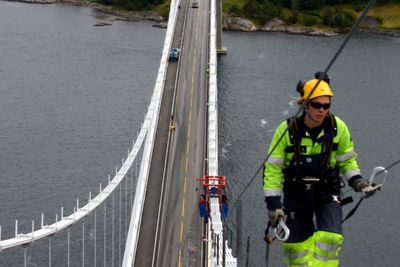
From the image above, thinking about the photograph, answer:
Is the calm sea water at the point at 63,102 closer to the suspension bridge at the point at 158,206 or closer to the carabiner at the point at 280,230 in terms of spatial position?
the suspension bridge at the point at 158,206

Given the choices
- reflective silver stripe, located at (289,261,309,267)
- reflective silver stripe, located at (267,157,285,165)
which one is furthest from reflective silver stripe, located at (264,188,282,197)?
reflective silver stripe, located at (289,261,309,267)

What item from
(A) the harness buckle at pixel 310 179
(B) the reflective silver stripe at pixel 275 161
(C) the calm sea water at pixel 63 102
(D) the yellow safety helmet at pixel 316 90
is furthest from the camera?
(C) the calm sea water at pixel 63 102

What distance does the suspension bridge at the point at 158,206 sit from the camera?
37281 mm

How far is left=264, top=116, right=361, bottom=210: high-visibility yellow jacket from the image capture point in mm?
8812

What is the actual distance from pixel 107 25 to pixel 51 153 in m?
51.4

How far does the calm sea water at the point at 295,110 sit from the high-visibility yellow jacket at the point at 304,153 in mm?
27908

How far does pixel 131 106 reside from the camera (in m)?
69.5

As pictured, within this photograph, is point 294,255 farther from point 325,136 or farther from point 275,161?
point 325,136

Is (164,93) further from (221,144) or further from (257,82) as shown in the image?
(257,82)

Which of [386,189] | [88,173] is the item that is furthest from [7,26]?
[386,189]

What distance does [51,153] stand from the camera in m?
57.5

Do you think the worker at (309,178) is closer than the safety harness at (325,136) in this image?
Yes

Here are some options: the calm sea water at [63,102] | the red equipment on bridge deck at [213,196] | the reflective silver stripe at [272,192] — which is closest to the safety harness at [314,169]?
the reflective silver stripe at [272,192]

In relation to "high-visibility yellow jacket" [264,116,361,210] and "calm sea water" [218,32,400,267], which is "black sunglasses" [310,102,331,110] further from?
"calm sea water" [218,32,400,267]
